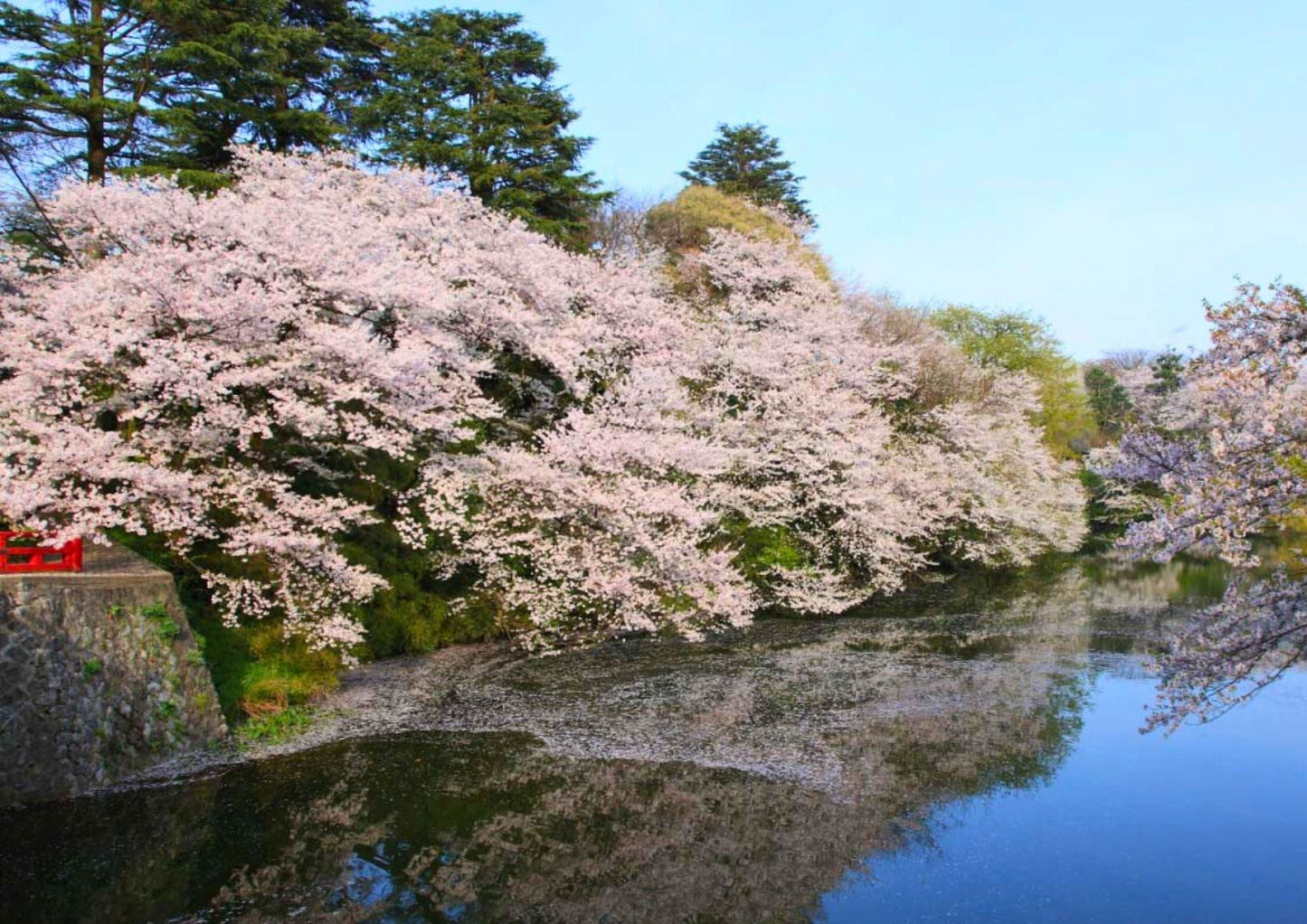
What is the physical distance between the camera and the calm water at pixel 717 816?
7.37m

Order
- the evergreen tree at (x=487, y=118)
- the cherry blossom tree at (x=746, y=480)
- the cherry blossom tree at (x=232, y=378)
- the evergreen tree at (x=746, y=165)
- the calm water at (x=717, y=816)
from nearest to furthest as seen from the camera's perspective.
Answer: the calm water at (x=717, y=816) < the cherry blossom tree at (x=232, y=378) < the cherry blossom tree at (x=746, y=480) < the evergreen tree at (x=487, y=118) < the evergreen tree at (x=746, y=165)

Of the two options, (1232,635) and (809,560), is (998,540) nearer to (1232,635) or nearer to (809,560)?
(809,560)

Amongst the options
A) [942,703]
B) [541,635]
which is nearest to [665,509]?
[541,635]

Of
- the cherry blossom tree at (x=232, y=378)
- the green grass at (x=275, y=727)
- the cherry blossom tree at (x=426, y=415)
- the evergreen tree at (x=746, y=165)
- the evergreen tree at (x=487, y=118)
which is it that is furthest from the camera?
the evergreen tree at (x=746, y=165)

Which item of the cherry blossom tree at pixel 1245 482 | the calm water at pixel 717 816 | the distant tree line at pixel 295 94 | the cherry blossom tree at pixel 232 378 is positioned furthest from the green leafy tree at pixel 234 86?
the cherry blossom tree at pixel 1245 482

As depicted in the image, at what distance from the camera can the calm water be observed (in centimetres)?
737

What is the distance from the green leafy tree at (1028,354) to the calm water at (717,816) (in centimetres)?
3303

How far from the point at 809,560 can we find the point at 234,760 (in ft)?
49.4

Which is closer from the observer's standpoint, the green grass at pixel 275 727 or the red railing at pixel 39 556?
the red railing at pixel 39 556

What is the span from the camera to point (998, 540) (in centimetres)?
2912

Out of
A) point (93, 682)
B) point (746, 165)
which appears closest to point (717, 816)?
point (93, 682)

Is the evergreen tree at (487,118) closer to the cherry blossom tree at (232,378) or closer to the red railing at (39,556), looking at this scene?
the cherry blossom tree at (232,378)

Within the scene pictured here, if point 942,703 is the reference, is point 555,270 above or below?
above

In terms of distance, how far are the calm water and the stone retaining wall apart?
1.79ft
